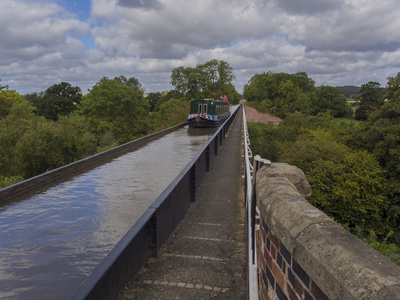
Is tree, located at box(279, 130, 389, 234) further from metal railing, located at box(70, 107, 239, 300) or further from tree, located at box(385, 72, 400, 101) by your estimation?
metal railing, located at box(70, 107, 239, 300)

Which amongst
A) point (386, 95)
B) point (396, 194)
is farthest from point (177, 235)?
point (386, 95)

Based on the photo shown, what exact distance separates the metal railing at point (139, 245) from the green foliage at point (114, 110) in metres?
36.8

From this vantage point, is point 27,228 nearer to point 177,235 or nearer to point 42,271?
point 42,271

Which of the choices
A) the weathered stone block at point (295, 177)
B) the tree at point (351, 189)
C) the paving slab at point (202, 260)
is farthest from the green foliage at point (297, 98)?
the weathered stone block at point (295, 177)

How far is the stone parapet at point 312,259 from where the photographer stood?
1294 mm

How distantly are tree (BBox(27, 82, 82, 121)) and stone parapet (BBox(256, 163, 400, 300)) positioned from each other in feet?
196

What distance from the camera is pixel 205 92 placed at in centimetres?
7244

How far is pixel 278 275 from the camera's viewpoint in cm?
225

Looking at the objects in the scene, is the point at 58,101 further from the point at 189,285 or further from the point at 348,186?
the point at 189,285

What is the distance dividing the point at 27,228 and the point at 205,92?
Result: 6747 cm

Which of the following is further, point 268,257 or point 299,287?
point 268,257

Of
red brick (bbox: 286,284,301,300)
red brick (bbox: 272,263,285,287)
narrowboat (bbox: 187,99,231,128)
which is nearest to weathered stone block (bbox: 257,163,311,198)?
red brick (bbox: 272,263,285,287)

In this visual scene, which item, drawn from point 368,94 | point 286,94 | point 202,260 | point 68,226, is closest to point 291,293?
point 202,260

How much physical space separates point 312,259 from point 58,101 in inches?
2482
